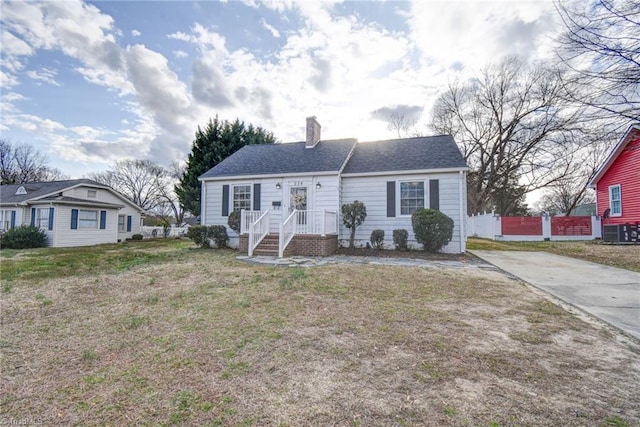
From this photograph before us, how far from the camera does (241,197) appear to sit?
1251 centimetres

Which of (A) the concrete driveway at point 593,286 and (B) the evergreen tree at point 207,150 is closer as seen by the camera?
(A) the concrete driveway at point 593,286

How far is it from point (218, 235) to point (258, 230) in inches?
109

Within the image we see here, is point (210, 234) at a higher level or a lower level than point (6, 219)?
lower

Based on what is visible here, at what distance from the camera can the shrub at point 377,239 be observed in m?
10.9

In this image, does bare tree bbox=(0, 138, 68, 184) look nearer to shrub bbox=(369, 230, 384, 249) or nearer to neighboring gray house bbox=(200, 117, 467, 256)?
neighboring gray house bbox=(200, 117, 467, 256)

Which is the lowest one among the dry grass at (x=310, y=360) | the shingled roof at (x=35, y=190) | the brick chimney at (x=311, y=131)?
the dry grass at (x=310, y=360)

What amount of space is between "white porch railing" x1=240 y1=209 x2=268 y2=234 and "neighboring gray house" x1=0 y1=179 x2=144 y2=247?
11.9 meters

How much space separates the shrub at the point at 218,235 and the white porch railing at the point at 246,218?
1729 mm

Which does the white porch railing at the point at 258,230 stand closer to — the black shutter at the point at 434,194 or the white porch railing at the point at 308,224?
the white porch railing at the point at 308,224

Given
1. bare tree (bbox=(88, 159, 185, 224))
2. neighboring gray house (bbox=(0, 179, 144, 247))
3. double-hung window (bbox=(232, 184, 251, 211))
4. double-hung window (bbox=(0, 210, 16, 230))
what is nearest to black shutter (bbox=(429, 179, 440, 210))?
double-hung window (bbox=(232, 184, 251, 211))

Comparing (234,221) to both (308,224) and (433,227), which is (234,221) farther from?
(433,227)

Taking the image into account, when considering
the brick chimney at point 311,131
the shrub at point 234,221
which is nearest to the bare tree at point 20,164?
the shrub at point 234,221

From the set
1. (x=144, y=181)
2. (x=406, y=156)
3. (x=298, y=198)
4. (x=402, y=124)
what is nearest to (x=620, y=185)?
(x=406, y=156)

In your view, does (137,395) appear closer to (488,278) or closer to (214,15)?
(488,278)
